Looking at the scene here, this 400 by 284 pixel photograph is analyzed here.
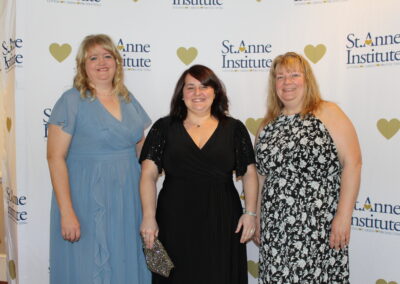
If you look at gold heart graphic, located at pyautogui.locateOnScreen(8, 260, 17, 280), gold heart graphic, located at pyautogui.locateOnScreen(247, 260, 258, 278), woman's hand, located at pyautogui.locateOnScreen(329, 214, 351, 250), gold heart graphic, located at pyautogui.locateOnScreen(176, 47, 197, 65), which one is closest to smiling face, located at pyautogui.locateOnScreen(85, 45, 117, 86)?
gold heart graphic, located at pyautogui.locateOnScreen(176, 47, 197, 65)

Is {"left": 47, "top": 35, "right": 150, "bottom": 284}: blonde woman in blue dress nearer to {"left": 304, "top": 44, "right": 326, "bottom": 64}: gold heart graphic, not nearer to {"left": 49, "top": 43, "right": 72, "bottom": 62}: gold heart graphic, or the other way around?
{"left": 49, "top": 43, "right": 72, "bottom": 62}: gold heart graphic

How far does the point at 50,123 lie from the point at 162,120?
567 millimetres

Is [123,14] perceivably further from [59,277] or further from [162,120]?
[59,277]

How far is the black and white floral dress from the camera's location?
76.5 inches

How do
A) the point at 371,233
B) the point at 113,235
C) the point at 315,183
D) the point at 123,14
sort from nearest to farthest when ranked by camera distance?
the point at 315,183, the point at 113,235, the point at 371,233, the point at 123,14

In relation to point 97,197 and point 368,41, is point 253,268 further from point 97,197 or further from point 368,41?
point 368,41

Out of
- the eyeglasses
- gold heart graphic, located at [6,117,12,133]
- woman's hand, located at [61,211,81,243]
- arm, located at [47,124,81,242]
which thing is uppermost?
the eyeglasses

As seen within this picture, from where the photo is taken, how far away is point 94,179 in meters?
2.04

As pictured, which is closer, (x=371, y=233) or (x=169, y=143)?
(x=169, y=143)

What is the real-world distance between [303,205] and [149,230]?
778 mm

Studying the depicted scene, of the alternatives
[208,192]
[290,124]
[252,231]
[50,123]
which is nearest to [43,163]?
[50,123]

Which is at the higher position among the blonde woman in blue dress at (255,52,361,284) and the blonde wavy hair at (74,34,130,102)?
the blonde wavy hair at (74,34,130,102)

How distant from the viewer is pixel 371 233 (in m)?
2.62

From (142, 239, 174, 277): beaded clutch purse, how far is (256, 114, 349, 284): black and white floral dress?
20.5 inches
